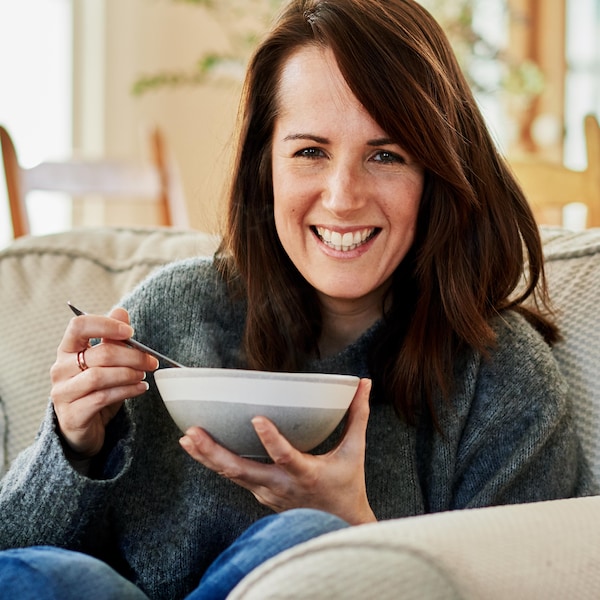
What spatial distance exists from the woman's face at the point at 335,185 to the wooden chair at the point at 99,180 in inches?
47.5

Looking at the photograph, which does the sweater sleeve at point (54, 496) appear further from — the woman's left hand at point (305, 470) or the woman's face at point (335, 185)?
the woman's face at point (335, 185)

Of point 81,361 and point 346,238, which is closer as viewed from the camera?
point 81,361

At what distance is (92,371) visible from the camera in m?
1.04

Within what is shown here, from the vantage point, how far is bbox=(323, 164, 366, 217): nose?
121 centimetres

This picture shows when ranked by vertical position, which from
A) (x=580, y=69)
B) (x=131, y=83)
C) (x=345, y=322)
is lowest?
(x=580, y=69)

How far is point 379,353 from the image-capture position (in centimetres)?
135

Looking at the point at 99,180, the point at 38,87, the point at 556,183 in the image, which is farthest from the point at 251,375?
the point at 38,87

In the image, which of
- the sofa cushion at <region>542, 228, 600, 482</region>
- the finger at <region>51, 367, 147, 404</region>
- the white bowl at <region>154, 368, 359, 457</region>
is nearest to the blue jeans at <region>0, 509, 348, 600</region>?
the white bowl at <region>154, 368, 359, 457</region>

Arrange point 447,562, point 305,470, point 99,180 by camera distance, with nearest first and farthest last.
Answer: point 447,562 < point 305,470 < point 99,180

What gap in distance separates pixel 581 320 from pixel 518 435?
0.70 ft

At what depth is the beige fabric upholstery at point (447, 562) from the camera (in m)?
0.68

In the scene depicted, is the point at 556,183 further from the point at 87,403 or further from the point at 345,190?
the point at 87,403

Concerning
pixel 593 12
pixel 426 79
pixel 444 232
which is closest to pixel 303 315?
pixel 444 232

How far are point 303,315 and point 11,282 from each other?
0.51m
